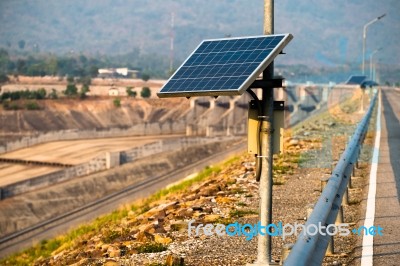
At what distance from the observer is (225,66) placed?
9.02 metres

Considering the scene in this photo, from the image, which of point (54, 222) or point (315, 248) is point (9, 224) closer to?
point (54, 222)

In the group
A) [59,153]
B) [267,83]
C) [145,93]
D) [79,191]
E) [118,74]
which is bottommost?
[79,191]

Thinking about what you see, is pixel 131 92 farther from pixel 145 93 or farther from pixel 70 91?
pixel 70 91

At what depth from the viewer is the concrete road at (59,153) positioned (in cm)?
8188

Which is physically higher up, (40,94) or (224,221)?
(40,94)

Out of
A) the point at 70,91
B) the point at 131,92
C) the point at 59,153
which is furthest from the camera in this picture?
the point at 70,91

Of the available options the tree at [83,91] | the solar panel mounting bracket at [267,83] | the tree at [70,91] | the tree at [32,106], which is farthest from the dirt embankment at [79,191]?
the tree at [70,91]

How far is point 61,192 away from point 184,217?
48.2 metres

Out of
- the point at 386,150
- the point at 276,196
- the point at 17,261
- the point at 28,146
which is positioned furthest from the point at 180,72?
the point at 28,146

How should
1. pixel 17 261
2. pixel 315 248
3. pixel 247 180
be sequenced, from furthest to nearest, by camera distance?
pixel 17 261
pixel 247 180
pixel 315 248

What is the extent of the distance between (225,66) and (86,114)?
144680 mm

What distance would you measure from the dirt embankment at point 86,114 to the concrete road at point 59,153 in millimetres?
24176

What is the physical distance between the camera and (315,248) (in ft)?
25.6

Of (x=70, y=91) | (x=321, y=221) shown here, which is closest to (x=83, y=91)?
(x=70, y=91)
